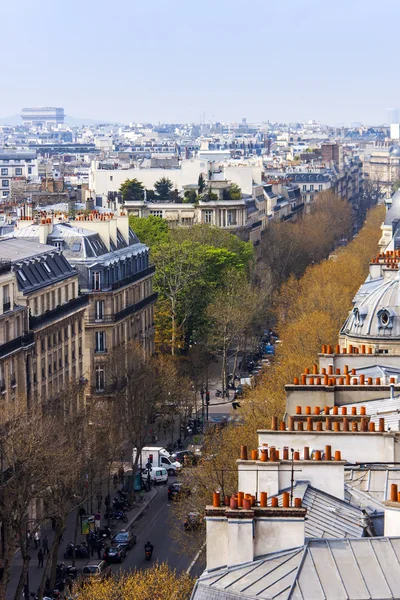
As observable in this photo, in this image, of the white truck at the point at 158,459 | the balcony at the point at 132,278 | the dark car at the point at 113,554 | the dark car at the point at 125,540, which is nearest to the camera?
the dark car at the point at 113,554

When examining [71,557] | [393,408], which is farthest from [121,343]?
[393,408]

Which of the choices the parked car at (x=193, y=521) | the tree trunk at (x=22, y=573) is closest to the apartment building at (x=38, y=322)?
the parked car at (x=193, y=521)

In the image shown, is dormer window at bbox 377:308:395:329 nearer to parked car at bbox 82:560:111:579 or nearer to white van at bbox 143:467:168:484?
parked car at bbox 82:560:111:579

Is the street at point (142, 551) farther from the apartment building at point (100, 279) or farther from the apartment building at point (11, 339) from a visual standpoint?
the apartment building at point (100, 279)

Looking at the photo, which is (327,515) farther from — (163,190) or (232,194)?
(232,194)

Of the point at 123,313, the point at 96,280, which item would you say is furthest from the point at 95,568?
the point at 123,313

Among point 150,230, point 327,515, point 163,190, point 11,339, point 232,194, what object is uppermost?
point 327,515

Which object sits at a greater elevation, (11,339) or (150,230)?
(11,339)
